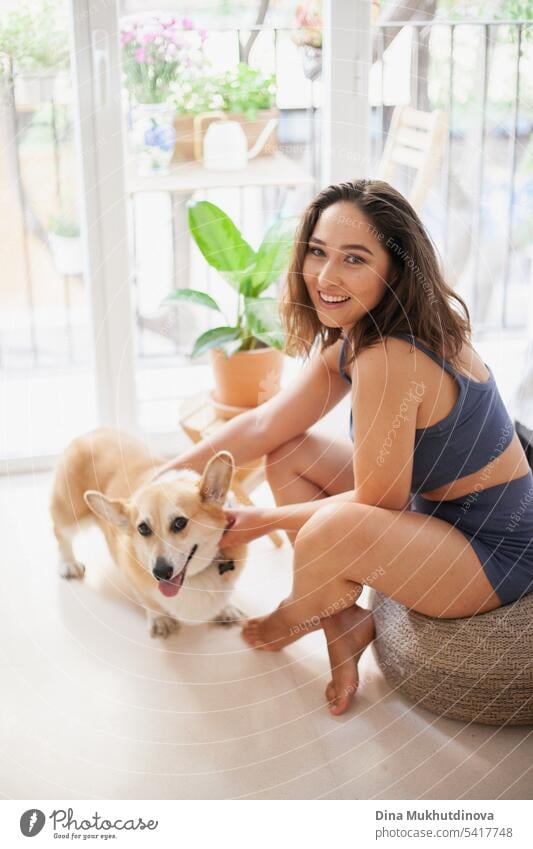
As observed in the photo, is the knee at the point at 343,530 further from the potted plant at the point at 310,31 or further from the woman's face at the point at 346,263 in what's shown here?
the potted plant at the point at 310,31

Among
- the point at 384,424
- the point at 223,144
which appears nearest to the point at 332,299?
the point at 384,424

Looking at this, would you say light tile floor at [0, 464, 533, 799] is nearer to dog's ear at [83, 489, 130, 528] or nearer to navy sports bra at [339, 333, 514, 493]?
dog's ear at [83, 489, 130, 528]

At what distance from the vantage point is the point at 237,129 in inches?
93.5

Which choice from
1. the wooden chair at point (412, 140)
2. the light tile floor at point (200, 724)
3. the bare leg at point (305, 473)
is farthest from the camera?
the wooden chair at point (412, 140)

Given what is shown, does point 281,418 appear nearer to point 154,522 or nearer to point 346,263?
point 154,522

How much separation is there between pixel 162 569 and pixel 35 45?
1.28 m

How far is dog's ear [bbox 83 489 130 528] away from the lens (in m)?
1.72

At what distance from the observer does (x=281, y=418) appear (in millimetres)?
1809

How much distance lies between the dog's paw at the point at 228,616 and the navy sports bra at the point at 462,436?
503 mm

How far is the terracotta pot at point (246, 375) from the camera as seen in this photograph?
2.13 metres

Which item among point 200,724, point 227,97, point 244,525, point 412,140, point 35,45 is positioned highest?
point 35,45

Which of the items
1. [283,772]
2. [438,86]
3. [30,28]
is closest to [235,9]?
[30,28]

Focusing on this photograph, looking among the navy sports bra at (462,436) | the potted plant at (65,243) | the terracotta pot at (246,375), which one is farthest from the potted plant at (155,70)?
the navy sports bra at (462,436)

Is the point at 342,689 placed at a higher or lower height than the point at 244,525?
lower
